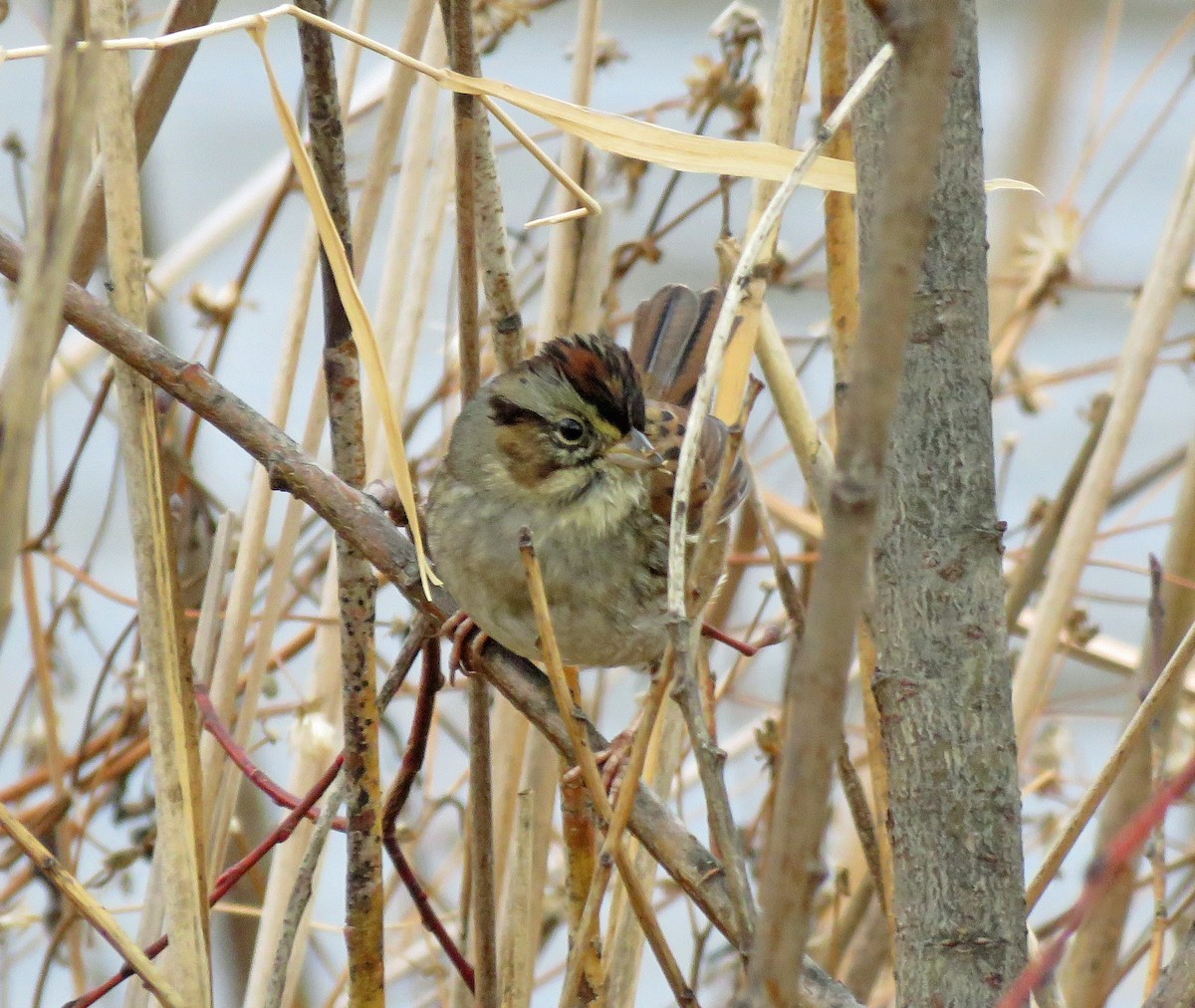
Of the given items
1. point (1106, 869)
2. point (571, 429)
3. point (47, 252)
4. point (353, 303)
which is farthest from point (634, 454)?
point (1106, 869)

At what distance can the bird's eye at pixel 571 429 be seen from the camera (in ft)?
6.15

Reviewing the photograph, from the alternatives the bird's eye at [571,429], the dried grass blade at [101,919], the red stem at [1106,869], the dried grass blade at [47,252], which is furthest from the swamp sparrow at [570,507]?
the red stem at [1106,869]

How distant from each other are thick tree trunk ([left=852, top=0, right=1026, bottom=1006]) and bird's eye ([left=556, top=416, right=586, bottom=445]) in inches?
31.9

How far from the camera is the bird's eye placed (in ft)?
6.15

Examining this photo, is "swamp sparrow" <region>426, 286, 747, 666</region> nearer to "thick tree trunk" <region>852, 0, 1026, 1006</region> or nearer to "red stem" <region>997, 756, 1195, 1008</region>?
"thick tree trunk" <region>852, 0, 1026, 1006</region>

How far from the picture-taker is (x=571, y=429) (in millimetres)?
1881

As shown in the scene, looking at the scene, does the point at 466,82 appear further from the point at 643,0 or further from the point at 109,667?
the point at 643,0

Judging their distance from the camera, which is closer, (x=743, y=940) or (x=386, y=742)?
(x=743, y=940)

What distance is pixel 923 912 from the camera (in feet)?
3.51

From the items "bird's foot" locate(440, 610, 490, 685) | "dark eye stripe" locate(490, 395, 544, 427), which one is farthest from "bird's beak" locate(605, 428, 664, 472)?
"bird's foot" locate(440, 610, 490, 685)

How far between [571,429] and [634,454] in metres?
0.09

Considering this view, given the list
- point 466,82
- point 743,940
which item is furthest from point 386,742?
point 743,940

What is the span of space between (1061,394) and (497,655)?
3249 millimetres

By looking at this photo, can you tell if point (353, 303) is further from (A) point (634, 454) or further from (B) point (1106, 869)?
(B) point (1106, 869)
